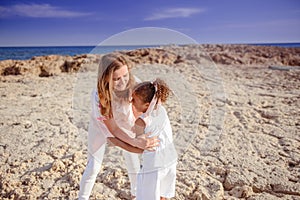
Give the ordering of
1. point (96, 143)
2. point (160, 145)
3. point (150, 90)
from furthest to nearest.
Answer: point (96, 143) → point (160, 145) → point (150, 90)

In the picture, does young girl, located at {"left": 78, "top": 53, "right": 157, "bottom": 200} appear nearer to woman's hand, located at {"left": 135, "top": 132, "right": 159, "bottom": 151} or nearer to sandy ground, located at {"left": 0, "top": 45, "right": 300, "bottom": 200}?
woman's hand, located at {"left": 135, "top": 132, "right": 159, "bottom": 151}

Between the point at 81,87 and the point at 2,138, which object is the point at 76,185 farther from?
the point at 2,138

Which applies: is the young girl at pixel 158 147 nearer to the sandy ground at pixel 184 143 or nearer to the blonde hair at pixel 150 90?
the blonde hair at pixel 150 90

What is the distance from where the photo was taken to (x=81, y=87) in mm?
2232

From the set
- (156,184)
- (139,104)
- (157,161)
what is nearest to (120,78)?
(139,104)

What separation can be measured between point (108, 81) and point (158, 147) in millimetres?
467

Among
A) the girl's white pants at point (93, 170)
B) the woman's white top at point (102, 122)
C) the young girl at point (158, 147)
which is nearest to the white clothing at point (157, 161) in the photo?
the young girl at point (158, 147)

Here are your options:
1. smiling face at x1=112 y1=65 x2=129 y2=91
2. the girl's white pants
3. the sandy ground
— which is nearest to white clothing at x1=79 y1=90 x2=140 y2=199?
the girl's white pants

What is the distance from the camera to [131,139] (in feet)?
5.57

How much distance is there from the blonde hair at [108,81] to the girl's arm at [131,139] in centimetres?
5

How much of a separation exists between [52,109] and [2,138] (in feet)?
4.33

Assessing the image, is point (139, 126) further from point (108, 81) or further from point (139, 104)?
point (108, 81)

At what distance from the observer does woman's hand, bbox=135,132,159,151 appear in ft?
5.40

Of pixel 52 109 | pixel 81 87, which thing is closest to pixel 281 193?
pixel 81 87
